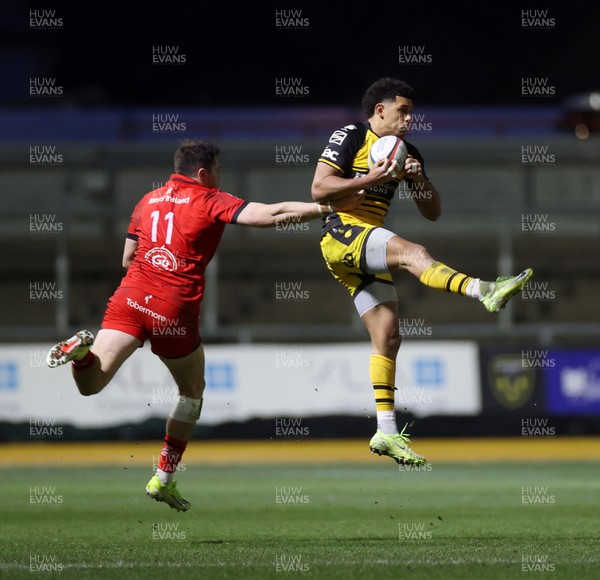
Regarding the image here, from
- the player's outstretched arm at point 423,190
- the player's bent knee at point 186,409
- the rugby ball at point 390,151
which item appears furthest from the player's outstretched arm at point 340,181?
the player's bent knee at point 186,409

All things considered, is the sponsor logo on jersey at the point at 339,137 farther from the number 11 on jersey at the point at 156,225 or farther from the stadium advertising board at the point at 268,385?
the stadium advertising board at the point at 268,385

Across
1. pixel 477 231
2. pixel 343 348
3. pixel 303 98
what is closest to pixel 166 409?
pixel 343 348

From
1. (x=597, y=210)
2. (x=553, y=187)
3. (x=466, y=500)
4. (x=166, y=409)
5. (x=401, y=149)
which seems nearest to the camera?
Answer: (x=401, y=149)

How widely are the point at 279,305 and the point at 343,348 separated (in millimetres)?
7272

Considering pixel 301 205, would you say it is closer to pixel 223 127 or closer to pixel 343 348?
pixel 343 348

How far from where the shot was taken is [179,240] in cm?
852

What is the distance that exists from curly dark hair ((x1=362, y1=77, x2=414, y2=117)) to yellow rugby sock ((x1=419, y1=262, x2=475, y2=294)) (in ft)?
4.90

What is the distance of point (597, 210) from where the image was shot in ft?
82.0

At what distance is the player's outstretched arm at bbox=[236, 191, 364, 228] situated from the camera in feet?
25.6

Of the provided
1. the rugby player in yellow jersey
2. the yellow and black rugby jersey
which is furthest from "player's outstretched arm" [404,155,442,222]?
the yellow and black rugby jersey

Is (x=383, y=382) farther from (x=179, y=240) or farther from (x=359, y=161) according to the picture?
(x=179, y=240)

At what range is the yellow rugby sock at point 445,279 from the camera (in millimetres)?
8016

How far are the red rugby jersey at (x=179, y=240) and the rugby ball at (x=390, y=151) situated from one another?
1.07m

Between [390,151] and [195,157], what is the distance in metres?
1.42
